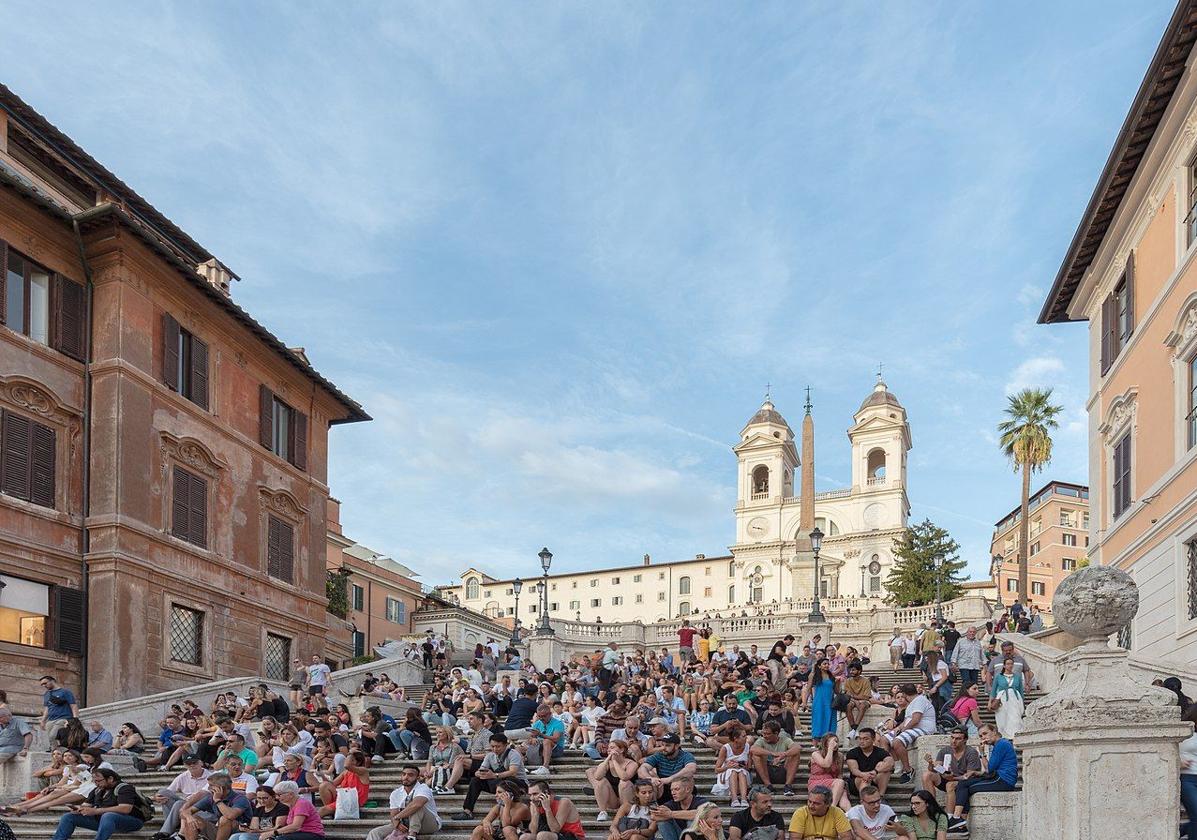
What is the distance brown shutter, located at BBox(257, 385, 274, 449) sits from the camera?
1229 inches

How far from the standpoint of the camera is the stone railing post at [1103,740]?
7.75 metres

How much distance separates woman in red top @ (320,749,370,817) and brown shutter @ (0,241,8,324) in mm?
12156

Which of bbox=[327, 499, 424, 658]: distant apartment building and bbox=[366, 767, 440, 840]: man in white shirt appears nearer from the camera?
bbox=[366, 767, 440, 840]: man in white shirt

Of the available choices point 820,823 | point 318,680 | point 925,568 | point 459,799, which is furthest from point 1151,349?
point 925,568

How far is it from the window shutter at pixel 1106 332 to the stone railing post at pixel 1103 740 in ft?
63.2

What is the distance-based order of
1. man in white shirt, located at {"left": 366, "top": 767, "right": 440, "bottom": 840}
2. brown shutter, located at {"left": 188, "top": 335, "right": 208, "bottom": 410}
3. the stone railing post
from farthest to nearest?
brown shutter, located at {"left": 188, "top": 335, "right": 208, "bottom": 410} → man in white shirt, located at {"left": 366, "top": 767, "right": 440, "bottom": 840} → the stone railing post

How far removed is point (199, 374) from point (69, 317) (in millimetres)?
3933

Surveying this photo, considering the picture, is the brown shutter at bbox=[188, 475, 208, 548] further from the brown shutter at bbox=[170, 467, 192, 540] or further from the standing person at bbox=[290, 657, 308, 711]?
the standing person at bbox=[290, 657, 308, 711]

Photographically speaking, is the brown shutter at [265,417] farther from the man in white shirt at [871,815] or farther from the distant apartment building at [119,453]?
the man in white shirt at [871,815]

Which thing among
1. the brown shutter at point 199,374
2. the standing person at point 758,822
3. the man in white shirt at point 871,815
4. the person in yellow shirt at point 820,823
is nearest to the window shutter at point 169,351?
the brown shutter at point 199,374

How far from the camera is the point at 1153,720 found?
783 centimetres

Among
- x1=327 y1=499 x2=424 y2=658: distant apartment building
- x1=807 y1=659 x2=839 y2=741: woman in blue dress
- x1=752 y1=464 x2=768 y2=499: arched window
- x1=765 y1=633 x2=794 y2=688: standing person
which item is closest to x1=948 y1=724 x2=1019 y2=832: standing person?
x1=807 y1=659 x2=839 y2=741: woman in blue dress

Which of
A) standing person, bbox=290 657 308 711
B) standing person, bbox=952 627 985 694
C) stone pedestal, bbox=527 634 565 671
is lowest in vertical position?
stone pedestal, bbox=527 634 565 671

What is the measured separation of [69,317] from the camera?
24969mm
